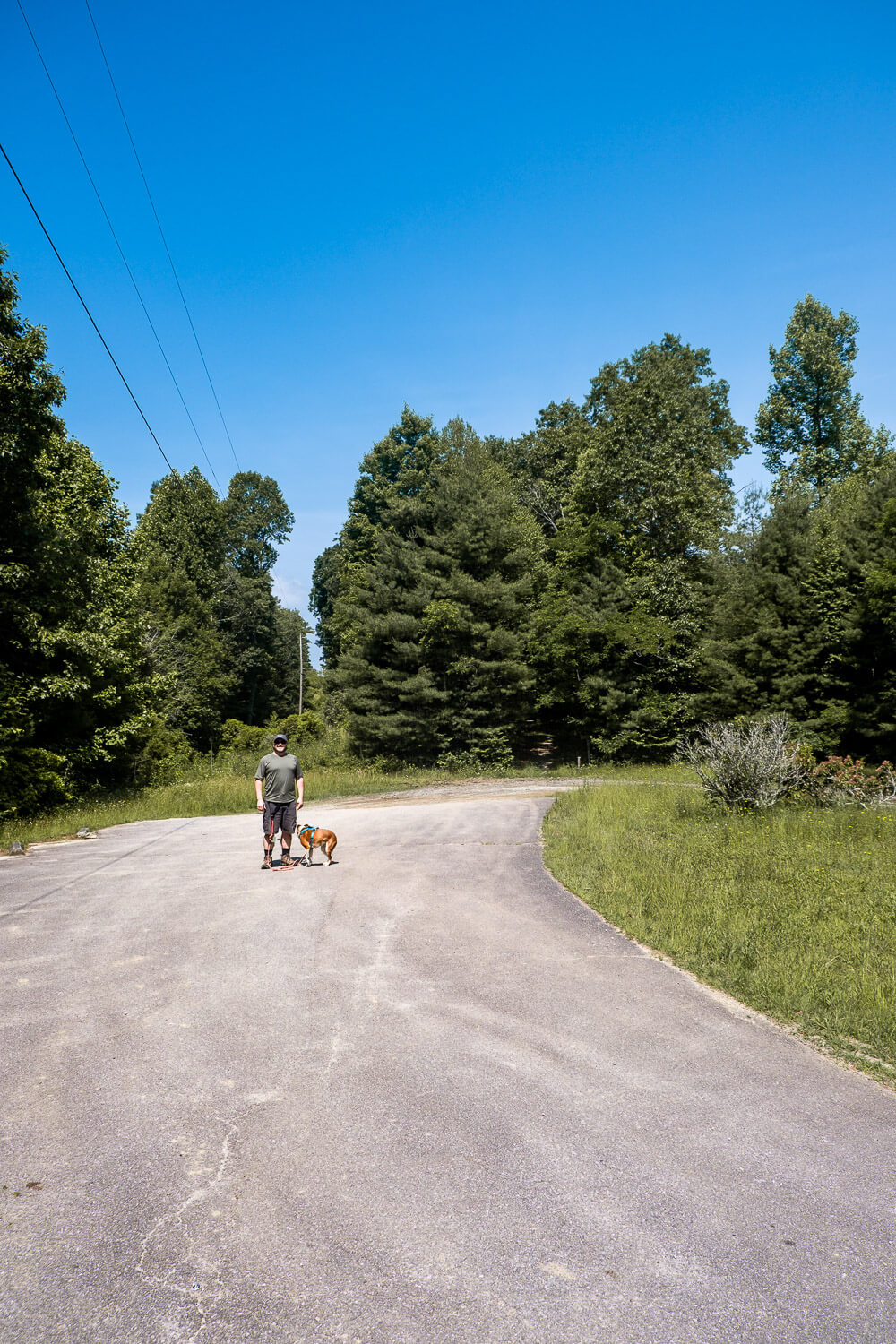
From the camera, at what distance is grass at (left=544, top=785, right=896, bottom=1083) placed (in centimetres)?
512

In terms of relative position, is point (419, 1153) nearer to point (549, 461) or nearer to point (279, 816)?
point (279, 816)

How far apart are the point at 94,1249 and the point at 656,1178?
223cm

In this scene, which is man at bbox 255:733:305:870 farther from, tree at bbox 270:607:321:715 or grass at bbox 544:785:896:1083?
tree at bbox 270:607:321:715

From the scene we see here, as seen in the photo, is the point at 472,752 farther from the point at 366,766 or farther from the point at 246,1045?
the point at 246,1045

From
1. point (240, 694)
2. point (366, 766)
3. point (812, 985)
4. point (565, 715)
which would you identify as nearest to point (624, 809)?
point (812, 985)

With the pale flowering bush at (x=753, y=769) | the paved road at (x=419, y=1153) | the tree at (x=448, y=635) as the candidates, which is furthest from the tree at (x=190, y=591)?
the paved road at (x=419, y=1153)

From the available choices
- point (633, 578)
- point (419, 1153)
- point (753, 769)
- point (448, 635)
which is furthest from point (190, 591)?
point (419, 1153)

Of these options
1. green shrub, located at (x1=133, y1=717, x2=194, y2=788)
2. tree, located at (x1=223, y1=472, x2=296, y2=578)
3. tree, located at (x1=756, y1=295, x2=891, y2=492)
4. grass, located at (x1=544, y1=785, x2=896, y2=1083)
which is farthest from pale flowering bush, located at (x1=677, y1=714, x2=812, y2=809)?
tree, located at (x1=223, y1=472, x2=296, y2=578)

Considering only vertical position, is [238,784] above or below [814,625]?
below

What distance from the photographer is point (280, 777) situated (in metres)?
10.4

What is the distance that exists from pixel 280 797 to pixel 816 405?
137ft

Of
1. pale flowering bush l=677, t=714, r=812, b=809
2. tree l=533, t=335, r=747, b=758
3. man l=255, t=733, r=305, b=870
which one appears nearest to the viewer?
man l=255, t=733, r=305, b=870

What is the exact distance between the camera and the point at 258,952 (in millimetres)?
6266

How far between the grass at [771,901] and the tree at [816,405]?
108ft
